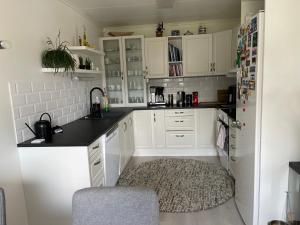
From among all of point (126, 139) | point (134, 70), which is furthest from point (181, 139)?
point (134, 70)

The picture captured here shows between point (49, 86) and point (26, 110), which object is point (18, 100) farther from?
point (49, 86)

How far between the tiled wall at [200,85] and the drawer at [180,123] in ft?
2.31

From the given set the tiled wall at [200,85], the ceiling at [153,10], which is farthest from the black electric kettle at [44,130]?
the tiled wall at [200,85]

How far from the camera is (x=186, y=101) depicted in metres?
4.39

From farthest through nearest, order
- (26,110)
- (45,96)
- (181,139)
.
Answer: (181,139), (45,96), (26,110)

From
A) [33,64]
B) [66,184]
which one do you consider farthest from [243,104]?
[33,64]

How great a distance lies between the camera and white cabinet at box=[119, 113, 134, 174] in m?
3.33

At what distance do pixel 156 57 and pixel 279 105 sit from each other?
107 inches

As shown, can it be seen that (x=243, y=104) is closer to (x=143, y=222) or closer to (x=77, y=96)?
(x=143, y=222)

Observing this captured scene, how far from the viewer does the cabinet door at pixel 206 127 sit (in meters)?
3.98

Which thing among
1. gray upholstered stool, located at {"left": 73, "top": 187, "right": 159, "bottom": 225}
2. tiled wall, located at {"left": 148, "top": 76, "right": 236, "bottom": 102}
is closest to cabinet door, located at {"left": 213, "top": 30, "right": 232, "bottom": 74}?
tiled wall, located at {"left": 148, "top": 76, "right": 236, "bottom": 102}

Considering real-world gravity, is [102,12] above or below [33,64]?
above

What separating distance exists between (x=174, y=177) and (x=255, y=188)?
4.79 feet

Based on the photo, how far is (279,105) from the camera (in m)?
1.82
